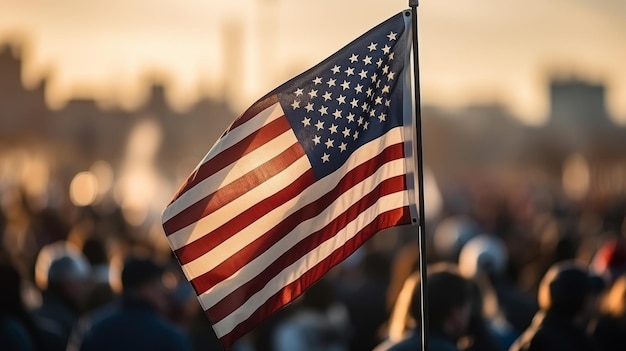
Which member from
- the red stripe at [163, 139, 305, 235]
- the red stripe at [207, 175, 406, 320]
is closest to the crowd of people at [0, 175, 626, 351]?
the red stripe at [207, 175, 406, 320]

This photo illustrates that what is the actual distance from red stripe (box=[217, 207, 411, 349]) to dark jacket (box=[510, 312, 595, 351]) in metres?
1.32

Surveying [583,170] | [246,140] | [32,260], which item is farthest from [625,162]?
[246,140]

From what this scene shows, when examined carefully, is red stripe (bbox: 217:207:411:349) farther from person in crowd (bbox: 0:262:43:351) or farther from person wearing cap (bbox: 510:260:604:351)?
person in crowd (bbox: 0:262:43:351)

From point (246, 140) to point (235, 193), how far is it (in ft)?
0.78

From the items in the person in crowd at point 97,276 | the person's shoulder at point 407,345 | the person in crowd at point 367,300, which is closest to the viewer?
the person's shoulder at point 407,345

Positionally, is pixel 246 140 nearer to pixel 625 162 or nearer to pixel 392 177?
pixel 392 177

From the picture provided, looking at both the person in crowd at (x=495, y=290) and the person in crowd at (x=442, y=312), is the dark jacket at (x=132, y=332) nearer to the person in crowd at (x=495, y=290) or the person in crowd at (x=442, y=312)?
the person in crowd at (x=442, y=312)

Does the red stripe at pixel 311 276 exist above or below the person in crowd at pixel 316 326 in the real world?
above

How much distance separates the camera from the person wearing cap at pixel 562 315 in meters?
8.59

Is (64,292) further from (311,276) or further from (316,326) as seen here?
(311,276)

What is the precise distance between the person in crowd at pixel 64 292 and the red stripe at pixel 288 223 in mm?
3792

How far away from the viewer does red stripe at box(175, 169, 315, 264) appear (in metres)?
7.55

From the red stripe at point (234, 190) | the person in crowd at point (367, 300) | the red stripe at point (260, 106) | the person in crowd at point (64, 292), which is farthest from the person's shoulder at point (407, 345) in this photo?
the person in crowd at point (367, 300)

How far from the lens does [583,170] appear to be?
110875mm
